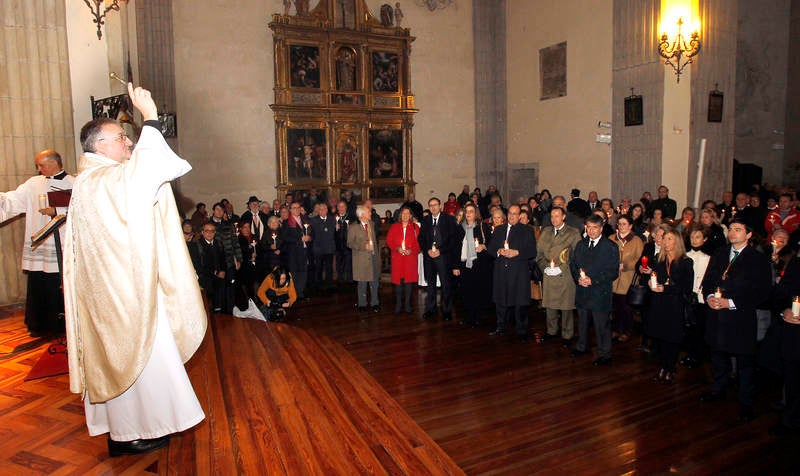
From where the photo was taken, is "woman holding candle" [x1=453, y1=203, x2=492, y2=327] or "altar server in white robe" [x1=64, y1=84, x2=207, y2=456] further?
"woman holding candle" [x1=453, y1=203, x2=492, y2=327]

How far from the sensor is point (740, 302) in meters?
4.53

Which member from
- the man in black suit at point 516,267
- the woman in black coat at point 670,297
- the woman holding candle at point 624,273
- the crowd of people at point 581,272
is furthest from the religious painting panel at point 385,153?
the woman in black coat at point 670,297

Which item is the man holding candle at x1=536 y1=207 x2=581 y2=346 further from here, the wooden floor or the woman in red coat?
the woman in red coat

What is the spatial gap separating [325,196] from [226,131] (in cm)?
337

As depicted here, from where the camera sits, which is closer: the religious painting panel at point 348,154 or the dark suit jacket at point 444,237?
the dark suit jacket at point 444,237

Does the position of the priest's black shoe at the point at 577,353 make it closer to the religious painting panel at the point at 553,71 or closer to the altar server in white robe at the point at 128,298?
the altar server in white robe at the point at 128,298

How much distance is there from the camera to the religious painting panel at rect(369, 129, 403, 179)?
651 inches

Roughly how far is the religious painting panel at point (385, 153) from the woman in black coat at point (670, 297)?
39.4 feet

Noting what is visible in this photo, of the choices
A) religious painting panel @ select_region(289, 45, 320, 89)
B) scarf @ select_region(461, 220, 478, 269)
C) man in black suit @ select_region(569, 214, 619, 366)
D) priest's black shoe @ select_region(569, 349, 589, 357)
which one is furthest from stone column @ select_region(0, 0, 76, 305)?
religious painting panel @ select_region(289, 45, 320, 89)

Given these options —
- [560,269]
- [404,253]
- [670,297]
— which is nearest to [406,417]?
[670,297]

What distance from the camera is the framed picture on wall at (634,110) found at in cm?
1285

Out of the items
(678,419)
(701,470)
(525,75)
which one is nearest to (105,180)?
(701,470)

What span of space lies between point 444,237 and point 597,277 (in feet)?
8.64

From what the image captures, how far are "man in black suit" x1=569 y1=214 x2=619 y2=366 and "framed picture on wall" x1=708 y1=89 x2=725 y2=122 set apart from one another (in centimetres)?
864
